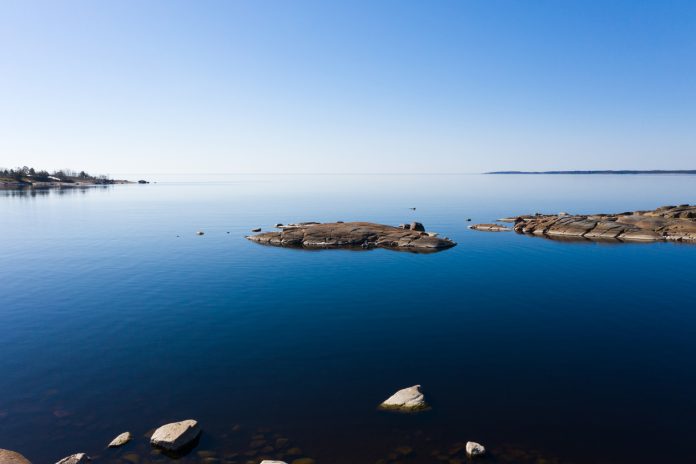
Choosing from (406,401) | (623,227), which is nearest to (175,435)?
(406,401)

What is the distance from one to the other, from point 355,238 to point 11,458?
51.2m

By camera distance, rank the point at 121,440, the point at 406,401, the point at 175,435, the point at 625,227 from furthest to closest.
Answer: the point at 625,227, the point at 406,401, the point at 121,440, the point at 175,435

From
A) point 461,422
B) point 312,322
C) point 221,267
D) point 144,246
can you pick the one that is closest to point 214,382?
point 312,322

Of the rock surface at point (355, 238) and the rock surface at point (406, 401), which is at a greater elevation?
the rock surface at point (355, 238)

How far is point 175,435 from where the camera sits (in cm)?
1593

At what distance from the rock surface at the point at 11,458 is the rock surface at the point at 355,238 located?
48.0 meters

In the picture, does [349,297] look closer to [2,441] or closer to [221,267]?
[221,267]

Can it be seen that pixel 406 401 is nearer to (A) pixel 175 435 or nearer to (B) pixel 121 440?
(A) pixel 175 435

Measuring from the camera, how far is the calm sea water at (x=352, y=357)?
16.7m

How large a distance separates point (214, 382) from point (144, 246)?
47197mm

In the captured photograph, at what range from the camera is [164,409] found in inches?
731

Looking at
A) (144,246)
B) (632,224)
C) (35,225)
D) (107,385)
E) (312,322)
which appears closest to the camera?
(107,385)

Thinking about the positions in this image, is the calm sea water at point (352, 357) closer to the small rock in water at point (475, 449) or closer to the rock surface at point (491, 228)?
the small rock in water at point (475, 449)

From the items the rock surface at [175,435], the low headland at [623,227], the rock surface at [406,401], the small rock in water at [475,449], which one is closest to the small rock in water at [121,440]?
the rock surface at [175,435]
